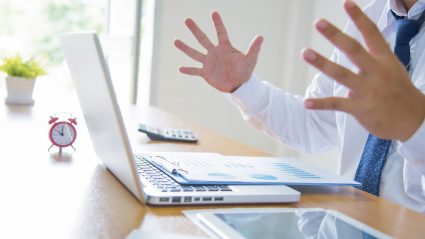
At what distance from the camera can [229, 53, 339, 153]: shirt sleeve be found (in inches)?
50.1

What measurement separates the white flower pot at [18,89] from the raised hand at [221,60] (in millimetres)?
718

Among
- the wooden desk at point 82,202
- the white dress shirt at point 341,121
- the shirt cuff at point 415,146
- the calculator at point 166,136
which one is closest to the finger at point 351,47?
the shirt cuff at point 415,146

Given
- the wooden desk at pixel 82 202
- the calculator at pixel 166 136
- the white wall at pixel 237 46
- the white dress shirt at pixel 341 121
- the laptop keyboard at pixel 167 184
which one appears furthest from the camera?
the white wall at pixel 237 46

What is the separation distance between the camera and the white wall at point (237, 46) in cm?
274

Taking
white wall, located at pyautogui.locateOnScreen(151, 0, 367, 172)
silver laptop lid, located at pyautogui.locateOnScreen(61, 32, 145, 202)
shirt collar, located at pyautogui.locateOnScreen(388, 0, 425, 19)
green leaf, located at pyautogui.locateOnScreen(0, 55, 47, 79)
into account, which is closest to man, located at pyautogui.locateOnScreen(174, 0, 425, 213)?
shirt collar, located at pyautogui.locateOnScreen(388, 0, 425, 19)

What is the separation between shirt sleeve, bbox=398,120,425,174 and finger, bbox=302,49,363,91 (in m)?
0.13

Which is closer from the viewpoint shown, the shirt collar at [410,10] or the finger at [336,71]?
the finger at [336,71]

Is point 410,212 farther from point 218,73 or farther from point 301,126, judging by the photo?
point 301,126

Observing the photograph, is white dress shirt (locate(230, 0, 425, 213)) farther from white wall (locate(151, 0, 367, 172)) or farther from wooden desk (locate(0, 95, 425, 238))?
white wall (locate(151, 0, 367, 172))

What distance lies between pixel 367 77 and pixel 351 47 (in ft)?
0.14

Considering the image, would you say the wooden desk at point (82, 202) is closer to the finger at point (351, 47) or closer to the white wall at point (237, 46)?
the finger at point (351, 47)

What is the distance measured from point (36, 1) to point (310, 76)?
5.74 feet

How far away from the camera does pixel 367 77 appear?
1.90ft

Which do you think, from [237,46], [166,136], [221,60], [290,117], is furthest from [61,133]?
[237,46]
